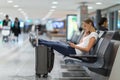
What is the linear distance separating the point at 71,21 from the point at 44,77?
1033cm

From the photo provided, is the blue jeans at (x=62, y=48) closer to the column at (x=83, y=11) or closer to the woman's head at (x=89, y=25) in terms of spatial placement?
the woman's head at (x=89, y=25)

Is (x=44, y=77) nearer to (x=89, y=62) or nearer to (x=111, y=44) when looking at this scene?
(x=89, y=62)

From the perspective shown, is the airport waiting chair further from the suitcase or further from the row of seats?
the suitcase

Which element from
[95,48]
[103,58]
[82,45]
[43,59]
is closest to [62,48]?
[82,45]

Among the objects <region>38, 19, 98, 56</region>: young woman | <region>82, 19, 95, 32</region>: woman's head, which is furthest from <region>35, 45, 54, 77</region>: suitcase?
<region>82, 19, 95, 32</region>: woman's head

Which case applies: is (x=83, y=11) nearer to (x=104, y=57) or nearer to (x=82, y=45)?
(x=82, y=45)

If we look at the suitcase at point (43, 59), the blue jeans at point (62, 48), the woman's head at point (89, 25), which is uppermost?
the woman's head at point (89, 25)

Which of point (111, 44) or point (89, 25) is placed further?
point (89, 25)

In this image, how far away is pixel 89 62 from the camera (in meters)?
4.80

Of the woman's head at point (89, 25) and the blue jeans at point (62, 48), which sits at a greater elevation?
the woman's head at point (89, 25)

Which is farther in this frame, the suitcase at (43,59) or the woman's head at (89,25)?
the suitcase at (43,59)

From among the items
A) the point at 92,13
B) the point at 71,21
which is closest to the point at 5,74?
the point at 71,21

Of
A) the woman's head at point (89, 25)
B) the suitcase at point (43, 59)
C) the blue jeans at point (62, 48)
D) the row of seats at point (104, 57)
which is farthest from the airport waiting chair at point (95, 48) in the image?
the suitcase at point (43, 59)

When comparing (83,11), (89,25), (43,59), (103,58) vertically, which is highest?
(89,25)
